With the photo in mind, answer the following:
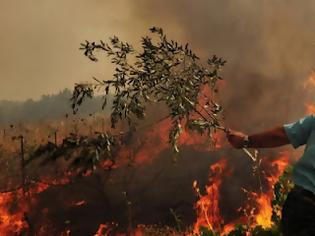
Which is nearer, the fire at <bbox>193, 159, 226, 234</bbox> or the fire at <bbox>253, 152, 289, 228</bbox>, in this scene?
the fire at <bbox>253, 152, 289, 228</bbox>

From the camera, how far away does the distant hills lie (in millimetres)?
17531

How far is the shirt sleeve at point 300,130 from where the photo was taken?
419 centimetres

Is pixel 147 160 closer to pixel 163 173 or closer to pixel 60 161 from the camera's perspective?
pixel 163 173

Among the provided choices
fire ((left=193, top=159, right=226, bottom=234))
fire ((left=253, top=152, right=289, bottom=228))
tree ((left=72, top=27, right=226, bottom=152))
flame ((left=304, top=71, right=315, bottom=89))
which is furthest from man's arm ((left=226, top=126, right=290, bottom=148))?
flame ((left=304, top=71, right=315, bottom=89))

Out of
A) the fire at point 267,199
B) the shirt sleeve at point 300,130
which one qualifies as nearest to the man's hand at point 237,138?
the shirt sleeve at point 300,130

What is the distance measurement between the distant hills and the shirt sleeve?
45.4ft

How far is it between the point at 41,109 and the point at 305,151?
15635mm

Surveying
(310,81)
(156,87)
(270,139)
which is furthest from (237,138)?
(310,81)

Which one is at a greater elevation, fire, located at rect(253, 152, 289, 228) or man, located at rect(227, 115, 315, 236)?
fire, located at rect(253, 152, 289, 228)

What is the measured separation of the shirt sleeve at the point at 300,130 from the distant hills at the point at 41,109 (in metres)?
13.8

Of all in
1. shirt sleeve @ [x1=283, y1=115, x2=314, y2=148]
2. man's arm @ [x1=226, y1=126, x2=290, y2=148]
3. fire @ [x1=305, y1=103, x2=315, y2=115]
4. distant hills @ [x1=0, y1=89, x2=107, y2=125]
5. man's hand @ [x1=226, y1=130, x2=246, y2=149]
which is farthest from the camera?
distant hills @ [x1=0, y1=89, x2=107, y2=125]

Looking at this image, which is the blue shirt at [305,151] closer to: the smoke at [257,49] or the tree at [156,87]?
the tree at [156,87]

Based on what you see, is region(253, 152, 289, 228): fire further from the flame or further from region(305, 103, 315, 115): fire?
the flame

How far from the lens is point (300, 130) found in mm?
4250
